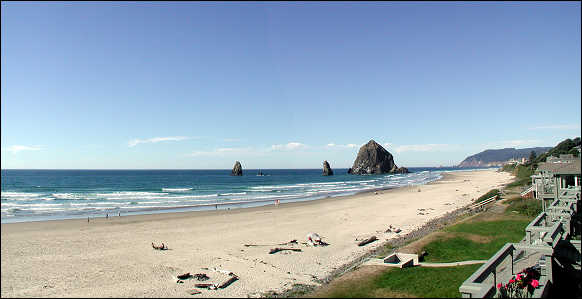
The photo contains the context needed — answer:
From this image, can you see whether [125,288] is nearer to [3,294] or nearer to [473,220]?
[3,294]

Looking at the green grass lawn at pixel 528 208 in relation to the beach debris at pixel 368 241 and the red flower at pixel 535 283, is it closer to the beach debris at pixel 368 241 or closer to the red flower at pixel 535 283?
the beach debris at pixel 368 241

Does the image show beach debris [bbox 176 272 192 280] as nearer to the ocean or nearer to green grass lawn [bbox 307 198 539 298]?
green grass lawn [bbox 307 198 539 298]

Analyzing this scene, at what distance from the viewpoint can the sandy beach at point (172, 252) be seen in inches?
469

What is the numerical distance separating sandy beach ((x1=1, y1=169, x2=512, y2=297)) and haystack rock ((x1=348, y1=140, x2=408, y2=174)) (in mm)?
138052

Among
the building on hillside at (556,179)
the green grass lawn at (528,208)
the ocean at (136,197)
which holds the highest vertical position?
the building on hillside at (556,179)

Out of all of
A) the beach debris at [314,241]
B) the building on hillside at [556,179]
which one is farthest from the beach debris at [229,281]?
the building on hillside at [556,179]

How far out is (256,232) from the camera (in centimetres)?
2377

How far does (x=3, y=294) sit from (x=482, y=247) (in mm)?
16813

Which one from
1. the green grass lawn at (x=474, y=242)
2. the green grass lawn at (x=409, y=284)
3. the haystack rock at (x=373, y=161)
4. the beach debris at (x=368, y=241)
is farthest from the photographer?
the haystack rock at (x=373, y=161)

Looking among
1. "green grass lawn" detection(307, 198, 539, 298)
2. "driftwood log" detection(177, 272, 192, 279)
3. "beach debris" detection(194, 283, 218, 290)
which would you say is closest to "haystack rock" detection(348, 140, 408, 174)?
"green grass lawn" detection(307, 198, 539, 298)

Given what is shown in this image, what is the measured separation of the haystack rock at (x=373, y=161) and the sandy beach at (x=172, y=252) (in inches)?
5435

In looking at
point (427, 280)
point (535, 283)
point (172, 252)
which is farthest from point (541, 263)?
point (172, 252)

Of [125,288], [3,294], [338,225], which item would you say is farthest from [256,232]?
[3,294]

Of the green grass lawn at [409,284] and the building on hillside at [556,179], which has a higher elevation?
the building on hillside at [556,179]
